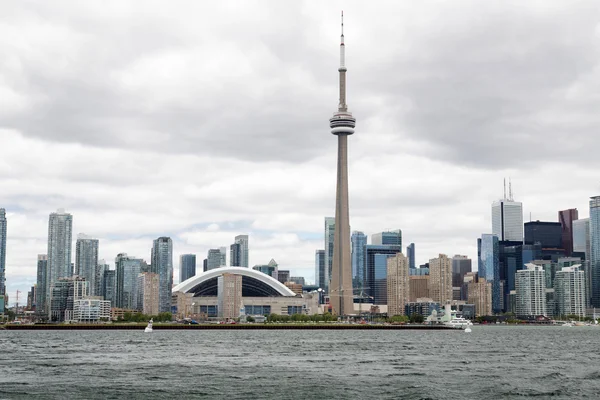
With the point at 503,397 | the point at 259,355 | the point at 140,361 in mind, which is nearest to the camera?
the point at 503,397

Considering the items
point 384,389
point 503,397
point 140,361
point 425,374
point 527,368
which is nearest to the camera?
point 503,397

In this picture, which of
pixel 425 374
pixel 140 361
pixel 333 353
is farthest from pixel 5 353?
pixel 425 374

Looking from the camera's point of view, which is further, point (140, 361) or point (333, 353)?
point (333, 353)

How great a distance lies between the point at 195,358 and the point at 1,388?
3414 cm

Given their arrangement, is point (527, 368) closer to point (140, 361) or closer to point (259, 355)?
point (259, 355)

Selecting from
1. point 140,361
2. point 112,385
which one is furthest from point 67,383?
point 140,361

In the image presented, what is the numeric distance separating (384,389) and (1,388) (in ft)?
96.8

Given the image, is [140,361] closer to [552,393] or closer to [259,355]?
[259,355]

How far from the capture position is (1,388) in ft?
214

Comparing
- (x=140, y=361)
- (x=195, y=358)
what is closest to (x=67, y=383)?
(x=140, y=361)

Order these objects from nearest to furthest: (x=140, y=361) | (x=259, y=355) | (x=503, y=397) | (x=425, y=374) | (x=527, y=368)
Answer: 1. (x=503, y=397)
2. (x=425, y=374)
3. (x=527, y=368)
4. (x=140, y=361)
5. (x=259, y=355)

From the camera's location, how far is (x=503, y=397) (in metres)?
61.7

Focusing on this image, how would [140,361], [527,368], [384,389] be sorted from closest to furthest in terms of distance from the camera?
[384,389], [527,368], [140,361]

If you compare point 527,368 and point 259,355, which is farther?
point 259,355
